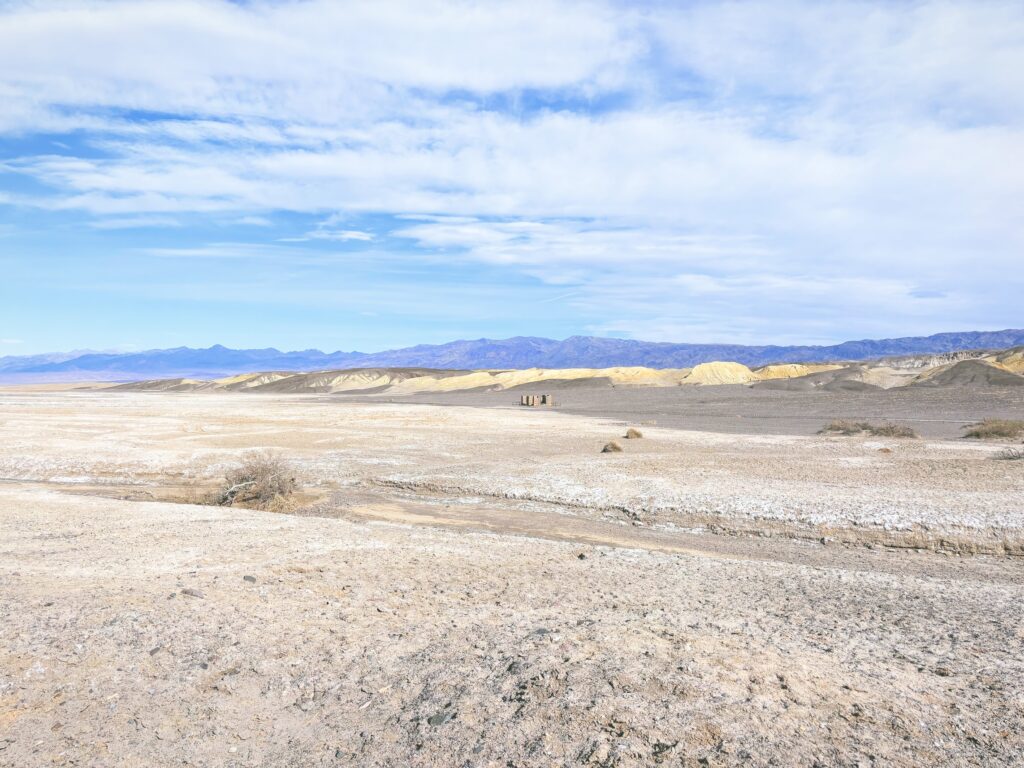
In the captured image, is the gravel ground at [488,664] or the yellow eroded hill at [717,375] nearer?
the gravel ground at [488,664]

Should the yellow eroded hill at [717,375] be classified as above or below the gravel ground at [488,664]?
above

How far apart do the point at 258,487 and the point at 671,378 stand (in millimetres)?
78418

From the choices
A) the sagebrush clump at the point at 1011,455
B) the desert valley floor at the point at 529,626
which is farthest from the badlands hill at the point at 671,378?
the desert valley floor at the point at 529,626

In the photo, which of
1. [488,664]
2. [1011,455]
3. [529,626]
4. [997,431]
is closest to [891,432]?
[997,431]

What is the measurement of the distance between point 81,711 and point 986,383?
68.5m

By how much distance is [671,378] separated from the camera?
90.5 meters

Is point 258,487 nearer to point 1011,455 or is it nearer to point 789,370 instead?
point 1011,455

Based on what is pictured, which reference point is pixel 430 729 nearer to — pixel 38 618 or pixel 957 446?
pixel 38 618

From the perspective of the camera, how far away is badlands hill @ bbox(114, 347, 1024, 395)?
65.8 metres

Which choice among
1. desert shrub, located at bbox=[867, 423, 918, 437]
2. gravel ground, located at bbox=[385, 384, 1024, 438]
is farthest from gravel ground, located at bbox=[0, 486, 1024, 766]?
gravel ground, located at bbox=[385, 384, 1024, 438]

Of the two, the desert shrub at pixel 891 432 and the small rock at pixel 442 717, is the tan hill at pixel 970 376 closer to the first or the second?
the desert shrub at pixel 891 432

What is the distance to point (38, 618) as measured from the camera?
6.63 metres

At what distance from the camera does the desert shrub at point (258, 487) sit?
16.2 meters

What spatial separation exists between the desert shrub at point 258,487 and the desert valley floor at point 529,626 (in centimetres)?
80
